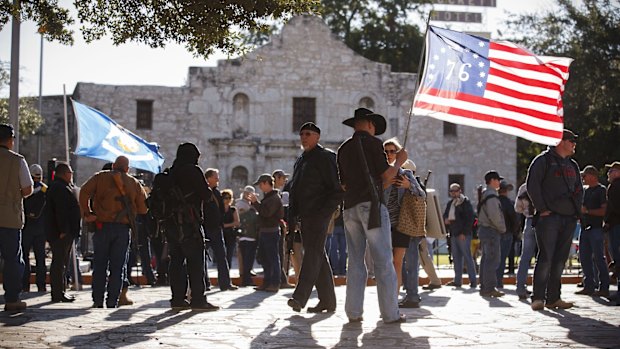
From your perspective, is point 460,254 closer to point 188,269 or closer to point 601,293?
point 601,293

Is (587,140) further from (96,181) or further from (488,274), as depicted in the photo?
(96,181)

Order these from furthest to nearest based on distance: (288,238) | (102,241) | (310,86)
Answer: (310,86), (102,241), (288,238)

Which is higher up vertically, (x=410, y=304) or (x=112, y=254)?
(x=112, y=254)

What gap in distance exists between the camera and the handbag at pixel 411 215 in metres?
11.5

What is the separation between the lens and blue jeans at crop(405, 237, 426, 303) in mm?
11922

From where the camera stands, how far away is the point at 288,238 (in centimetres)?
1061

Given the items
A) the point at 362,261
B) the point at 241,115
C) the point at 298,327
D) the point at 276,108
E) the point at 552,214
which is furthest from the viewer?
the point at 276,108

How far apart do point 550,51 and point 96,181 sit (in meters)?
33.1

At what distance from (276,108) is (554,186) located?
25841mm

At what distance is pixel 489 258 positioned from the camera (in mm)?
14383

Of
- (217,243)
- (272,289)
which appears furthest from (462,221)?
(217,243)

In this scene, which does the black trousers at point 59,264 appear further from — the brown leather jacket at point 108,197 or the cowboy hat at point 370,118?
the cowboy hat at point 370,118

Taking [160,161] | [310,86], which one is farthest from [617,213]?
[310,86]

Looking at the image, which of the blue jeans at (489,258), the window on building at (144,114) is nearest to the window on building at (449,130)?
the window on building at (144,114)
